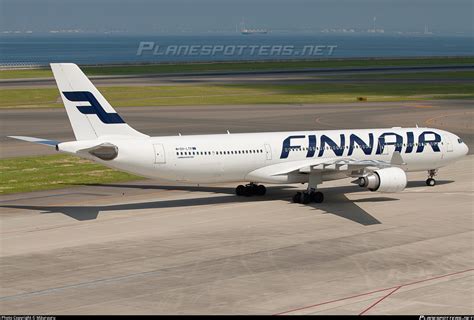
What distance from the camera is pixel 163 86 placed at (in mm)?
149875

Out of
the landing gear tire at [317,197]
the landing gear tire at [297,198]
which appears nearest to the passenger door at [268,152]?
the landing gear tire at [297,198]

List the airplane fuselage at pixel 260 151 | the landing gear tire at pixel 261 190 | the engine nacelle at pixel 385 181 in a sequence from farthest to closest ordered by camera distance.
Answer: the landing gear tire at pixel 261 190
the airplane fuselage at pixel 260 151
the engine nacelle at pixel 385 181

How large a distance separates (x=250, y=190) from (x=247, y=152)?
4433mm

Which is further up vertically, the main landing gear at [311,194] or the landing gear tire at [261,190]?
the landing gear tire at [261,190]

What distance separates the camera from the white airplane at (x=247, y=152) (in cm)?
5091

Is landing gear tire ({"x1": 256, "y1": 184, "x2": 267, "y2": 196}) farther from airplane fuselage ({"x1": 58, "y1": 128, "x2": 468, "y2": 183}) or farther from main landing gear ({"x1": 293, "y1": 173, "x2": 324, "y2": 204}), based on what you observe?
main landing gear ({"x1": 293, "y1": 173, "x2": 324, "y2": 204})

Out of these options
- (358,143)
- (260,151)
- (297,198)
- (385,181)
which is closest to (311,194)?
(297,198)

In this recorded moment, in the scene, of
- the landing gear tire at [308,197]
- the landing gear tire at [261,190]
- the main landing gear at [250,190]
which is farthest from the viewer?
the landing gear tire at [261,190]

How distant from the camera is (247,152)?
5462 centimetres

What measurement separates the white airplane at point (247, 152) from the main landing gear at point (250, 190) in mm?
64

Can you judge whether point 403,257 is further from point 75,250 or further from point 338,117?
point 338,117

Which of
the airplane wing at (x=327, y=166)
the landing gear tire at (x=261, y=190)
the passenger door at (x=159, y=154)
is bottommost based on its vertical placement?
the airplane wing at (x=327, y=166)

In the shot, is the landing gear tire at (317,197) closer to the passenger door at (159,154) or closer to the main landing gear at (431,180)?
the passenger door at (159,154)

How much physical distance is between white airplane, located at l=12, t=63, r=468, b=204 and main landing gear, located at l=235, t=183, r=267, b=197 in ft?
0.21
